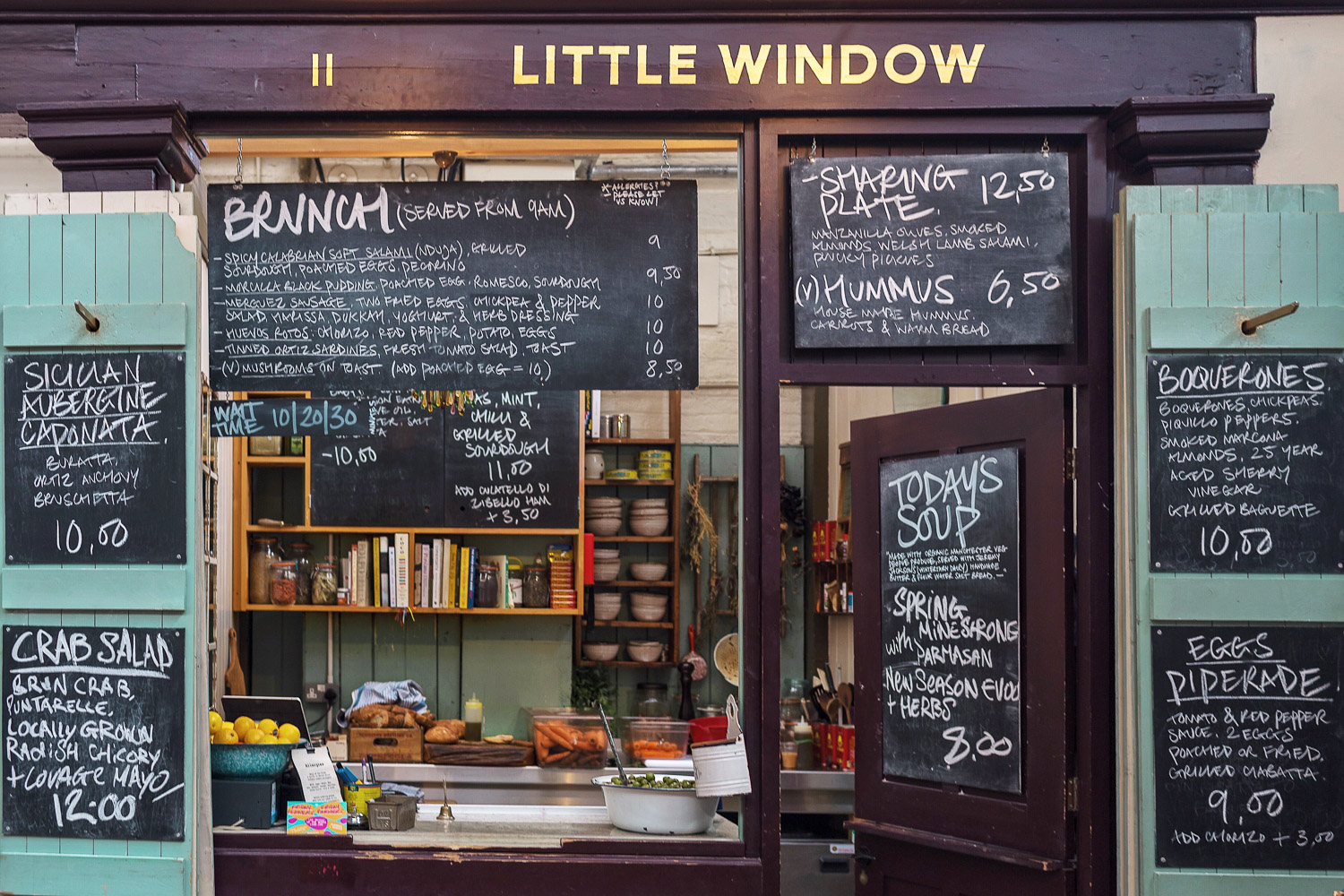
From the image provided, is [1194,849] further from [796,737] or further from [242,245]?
[242,245]

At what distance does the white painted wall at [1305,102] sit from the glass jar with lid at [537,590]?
4.10 metres

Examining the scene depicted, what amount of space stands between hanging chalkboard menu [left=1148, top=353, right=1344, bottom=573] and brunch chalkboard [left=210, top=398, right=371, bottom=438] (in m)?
2.36

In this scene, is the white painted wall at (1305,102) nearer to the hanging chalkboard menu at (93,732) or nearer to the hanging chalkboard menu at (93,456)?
the hanging chalkboard menu at (93,456)

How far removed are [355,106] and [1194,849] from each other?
3.24 metres

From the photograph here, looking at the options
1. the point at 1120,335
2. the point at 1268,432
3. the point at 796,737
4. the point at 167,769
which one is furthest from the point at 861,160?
the point at 796,737

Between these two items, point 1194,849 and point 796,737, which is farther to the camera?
point 796,737

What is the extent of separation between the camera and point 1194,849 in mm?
3221

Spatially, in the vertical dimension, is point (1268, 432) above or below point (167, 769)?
above

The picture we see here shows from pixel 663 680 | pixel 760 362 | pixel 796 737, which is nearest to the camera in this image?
pixel 760 362

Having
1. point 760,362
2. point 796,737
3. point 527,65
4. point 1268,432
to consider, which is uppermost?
point 527,65

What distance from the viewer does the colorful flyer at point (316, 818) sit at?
11.5ft

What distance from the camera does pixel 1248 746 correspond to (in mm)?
3242

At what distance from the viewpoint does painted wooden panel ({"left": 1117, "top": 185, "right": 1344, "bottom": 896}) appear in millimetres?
3229

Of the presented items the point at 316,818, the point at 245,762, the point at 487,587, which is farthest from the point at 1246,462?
the point at 487,587
